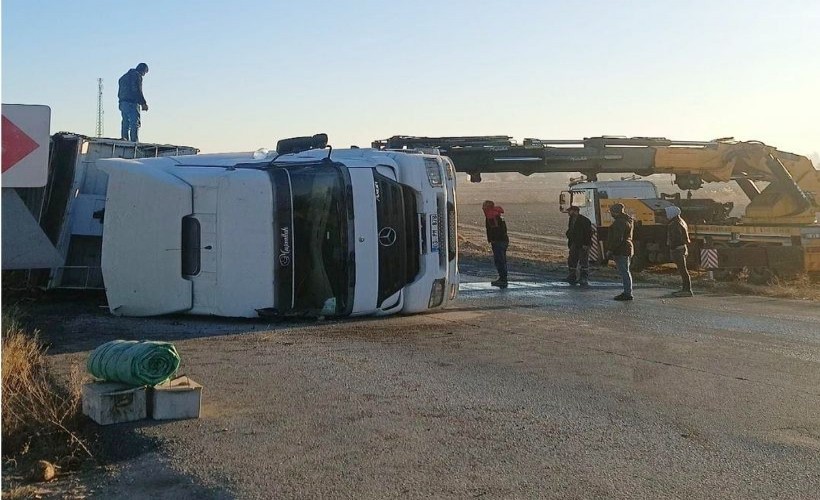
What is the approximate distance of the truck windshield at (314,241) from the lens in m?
10.2

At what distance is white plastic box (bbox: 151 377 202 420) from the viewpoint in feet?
19.4

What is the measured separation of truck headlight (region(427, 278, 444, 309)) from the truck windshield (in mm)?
1192

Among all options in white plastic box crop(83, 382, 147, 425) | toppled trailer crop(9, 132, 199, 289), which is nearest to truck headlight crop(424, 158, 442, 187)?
toppled trailer crop(9, 132, 199, 289)

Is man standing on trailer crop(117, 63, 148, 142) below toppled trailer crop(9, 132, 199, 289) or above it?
above

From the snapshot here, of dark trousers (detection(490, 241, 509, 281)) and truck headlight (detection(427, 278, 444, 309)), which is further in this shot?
dark trousers (detection(490, 241, 509, 281))

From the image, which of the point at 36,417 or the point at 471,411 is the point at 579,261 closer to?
the point at 471,411

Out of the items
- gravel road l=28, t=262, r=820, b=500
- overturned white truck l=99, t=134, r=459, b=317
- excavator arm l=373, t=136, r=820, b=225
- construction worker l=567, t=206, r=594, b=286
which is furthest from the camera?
excavator arm l=373, t=136, r=820, b=225

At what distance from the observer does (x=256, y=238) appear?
398 inches

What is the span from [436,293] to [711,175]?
11.4 metres

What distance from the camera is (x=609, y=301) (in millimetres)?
14328

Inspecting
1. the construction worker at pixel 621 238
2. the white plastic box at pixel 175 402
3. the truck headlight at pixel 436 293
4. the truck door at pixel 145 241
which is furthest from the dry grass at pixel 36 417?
the construction worker at pixel 621 238

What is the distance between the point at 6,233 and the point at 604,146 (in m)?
15.1

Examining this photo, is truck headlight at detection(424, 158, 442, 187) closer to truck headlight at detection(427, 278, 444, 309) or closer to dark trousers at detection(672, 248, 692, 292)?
truck headlight at detection(427, 278, 444, 309)

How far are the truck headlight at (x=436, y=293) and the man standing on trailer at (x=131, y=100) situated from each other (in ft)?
22.6
